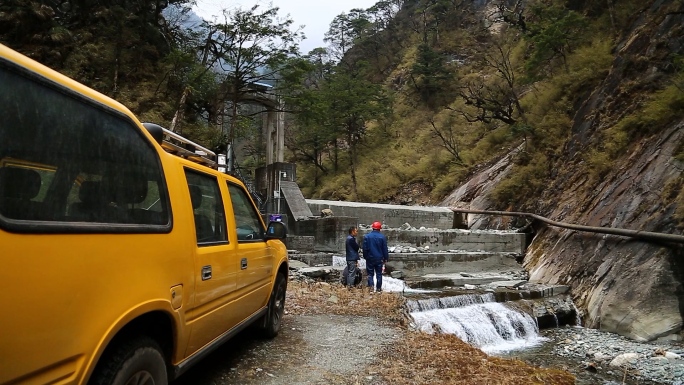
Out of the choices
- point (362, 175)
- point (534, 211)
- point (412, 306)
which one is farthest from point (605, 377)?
point (362, 175)

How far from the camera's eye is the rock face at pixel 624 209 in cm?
870

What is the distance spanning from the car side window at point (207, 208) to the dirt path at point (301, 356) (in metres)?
1.40

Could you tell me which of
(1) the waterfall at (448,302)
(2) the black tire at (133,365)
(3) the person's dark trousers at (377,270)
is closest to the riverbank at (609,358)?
(1) the waterfall at (448,302)

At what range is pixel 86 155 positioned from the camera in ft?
7.41

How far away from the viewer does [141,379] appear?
2.49 m

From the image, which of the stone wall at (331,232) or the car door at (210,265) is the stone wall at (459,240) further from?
the car door at (210,265)

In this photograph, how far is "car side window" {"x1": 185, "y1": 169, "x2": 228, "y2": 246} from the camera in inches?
134

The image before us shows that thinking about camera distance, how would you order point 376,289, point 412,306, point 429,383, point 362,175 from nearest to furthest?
point 429,383 → point 412,306 → point 376,289 → point 362,175

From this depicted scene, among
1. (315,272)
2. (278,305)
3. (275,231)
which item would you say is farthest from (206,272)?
(315,272)

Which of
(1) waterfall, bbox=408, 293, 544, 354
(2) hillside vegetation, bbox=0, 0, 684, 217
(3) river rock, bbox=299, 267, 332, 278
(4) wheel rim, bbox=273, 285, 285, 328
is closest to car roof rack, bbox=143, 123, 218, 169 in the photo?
(4) wheel rim, bbox=273, 285, 285, 328

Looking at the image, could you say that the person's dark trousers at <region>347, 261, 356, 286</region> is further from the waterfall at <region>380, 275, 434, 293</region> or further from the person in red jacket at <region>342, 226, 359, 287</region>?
the waterfall at <region>380, 275, 434, 293</region>

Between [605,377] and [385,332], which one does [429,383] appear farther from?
[605,377]

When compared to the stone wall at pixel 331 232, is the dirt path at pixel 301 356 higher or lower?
lower

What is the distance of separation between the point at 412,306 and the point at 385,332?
2655 mm
